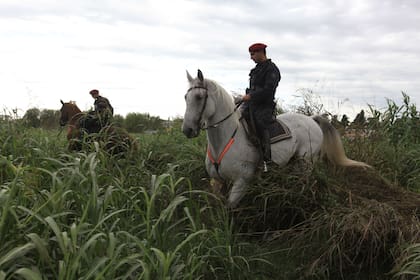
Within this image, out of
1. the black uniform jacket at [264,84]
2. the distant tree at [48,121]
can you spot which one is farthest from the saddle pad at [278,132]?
the distant tree at [48,121]

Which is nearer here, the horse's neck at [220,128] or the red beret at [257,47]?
the horse's neck at [220,128]

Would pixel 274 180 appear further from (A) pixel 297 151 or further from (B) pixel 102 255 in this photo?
(B) pixel 102 255

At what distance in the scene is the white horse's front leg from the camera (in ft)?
16.2

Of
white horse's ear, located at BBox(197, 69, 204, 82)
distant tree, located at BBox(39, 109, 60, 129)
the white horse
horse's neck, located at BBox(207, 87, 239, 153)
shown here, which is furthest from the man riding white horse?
distant tree, located at BBox(39, 109, 60, 129)

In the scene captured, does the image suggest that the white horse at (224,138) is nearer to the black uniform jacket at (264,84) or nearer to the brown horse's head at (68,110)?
the black uniform jacket at (264,84)

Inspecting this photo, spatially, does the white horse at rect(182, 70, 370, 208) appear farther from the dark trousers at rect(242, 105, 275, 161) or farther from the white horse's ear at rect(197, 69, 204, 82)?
the dark trousers at rect(242, 105, 275, 161)

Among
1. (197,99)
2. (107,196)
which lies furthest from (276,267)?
(197,99)

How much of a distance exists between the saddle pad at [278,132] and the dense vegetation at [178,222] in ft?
1.86

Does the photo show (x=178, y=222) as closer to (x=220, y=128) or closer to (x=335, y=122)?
(x=220, y=128)

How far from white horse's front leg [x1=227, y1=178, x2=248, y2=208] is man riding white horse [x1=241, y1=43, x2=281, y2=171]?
0.45 meters

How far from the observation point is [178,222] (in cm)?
332

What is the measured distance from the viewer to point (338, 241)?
381cm

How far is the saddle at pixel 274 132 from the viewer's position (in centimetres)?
536

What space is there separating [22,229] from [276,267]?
2.30m
